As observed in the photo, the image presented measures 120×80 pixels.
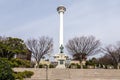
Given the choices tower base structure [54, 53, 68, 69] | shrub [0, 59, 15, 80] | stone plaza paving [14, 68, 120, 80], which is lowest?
shrub [0, 59, 15, 80]

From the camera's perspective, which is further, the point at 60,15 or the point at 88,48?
the point at 88,48

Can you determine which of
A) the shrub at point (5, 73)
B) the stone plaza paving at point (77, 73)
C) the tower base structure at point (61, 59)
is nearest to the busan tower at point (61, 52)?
the tower base structure at point (61, 59)

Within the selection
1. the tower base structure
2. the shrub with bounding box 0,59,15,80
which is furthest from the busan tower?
the shrub with bounding box 0,59,15,80

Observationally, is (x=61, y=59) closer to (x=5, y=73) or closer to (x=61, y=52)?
(x=61, y=52)

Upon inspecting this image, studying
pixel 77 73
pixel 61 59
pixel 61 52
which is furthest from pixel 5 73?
pixel 61 52

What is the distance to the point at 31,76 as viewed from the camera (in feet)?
130

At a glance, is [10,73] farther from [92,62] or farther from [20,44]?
[92,62]

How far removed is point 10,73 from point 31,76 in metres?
22.2

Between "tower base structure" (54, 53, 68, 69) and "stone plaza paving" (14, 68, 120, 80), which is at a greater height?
"tower base structure" (54, 53, 68, 69)

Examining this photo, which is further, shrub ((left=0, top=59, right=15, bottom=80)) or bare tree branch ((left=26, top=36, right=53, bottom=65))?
bare tree branch ((left=26, top=36, right=53, bottom=65))

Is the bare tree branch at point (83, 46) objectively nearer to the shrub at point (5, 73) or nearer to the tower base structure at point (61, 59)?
the tower base structure at point (61, 59)

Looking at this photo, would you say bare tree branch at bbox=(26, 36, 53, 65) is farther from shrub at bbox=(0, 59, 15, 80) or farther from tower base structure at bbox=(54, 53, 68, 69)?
shrub at bbox=(0, 59, 15, 80)

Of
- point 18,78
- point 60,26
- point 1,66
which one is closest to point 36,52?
point 60,26

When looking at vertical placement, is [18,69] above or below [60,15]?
below
